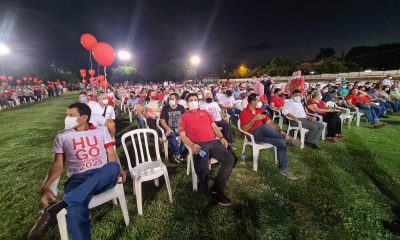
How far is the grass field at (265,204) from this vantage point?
9.06 feet

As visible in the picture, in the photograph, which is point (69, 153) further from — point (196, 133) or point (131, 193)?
point (196, 133)

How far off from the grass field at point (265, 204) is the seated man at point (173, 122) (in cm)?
48

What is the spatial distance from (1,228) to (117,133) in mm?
5308

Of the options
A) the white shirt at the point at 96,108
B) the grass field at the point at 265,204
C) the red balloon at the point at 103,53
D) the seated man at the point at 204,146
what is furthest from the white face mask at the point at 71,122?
the red balloon at the point at 103,53

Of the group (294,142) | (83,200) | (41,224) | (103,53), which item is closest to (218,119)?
(294,142)

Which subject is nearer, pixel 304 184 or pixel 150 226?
pixel 150 226

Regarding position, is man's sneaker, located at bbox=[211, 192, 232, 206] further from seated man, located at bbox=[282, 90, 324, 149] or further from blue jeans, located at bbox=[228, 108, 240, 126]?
blue jeans, located at bbox=[228, 108, 240, 126]

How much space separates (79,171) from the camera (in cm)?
266

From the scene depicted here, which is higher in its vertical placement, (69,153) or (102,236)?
(69,153)

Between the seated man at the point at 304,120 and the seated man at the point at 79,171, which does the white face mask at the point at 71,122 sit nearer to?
the seated man at the point at 79,171

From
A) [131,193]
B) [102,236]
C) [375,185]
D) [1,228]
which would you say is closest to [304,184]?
[375,185]

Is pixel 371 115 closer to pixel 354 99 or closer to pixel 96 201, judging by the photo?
pixel 354 99

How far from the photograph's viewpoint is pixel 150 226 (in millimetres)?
2871

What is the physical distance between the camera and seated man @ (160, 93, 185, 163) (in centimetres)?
508
